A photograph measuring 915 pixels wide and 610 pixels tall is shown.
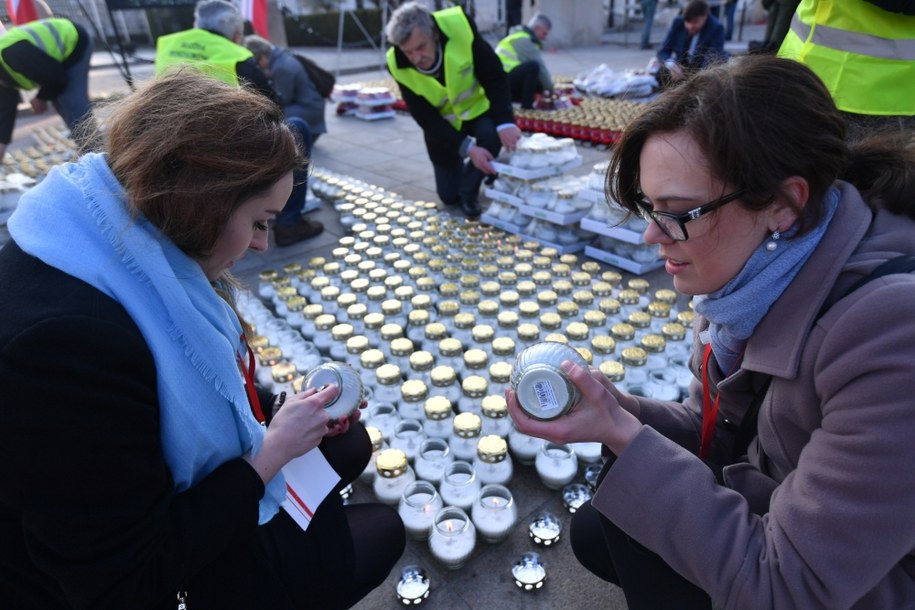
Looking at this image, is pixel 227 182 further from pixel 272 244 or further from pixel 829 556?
pixel 272 244

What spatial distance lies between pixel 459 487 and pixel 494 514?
16 centimetres

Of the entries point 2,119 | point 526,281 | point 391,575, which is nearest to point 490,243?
point 526,281

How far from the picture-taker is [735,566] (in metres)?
0.93

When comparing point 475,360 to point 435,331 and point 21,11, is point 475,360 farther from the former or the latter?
point 21,11

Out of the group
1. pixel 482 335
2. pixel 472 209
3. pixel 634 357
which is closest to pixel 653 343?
pixel 634 357

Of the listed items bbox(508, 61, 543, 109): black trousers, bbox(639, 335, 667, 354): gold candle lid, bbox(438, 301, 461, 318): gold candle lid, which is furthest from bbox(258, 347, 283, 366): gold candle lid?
bbox(508, 61, 543, 109): black trousers

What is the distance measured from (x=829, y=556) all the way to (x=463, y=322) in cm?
202

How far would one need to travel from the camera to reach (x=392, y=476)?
1.85 m

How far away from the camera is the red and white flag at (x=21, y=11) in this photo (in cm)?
648

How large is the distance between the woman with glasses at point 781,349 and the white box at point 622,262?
2.52m

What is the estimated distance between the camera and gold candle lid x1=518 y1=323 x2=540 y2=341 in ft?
8.54

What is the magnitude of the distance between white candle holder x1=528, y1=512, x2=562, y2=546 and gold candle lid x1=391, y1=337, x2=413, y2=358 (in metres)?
1.02

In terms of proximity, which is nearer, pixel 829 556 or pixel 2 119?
pixel 829 556

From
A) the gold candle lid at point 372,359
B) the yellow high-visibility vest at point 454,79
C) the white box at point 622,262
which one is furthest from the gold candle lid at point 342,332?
the yellow high-visibility vest at point 454,79
